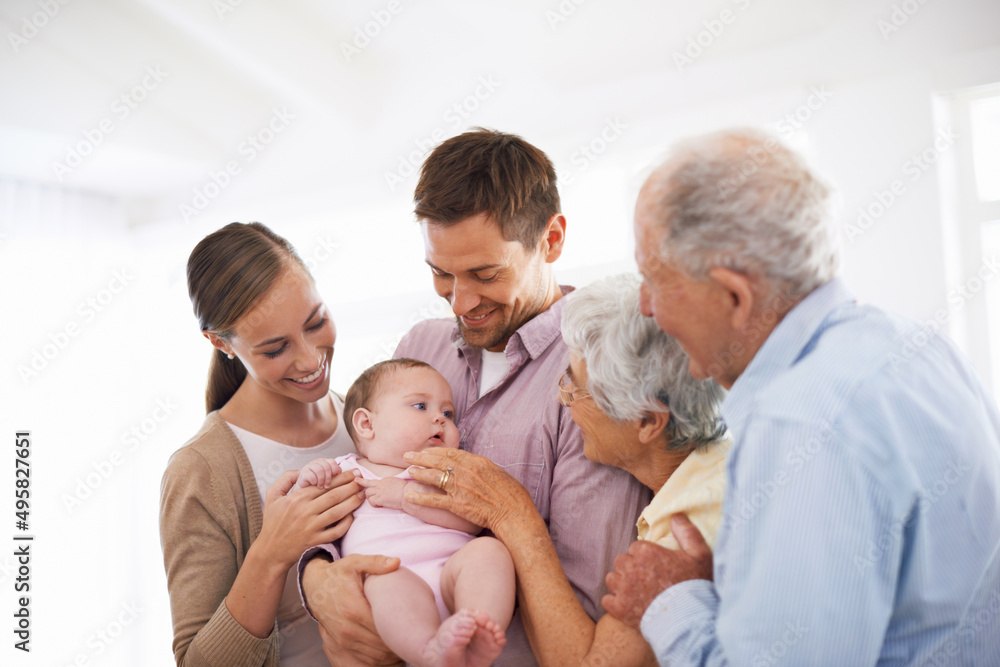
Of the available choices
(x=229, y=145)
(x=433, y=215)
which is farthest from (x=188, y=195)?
(x=433, y=215)

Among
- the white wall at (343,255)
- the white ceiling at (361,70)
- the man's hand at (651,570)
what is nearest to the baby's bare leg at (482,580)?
the man's hand at (651,570)

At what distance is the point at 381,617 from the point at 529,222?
3.45ft

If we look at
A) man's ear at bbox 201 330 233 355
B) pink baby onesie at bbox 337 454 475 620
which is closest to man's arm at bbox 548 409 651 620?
pink baby onesie at bbox 337 454 475 620

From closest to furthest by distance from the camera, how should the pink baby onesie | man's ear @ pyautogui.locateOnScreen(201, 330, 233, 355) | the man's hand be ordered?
the man's hand
the pink baby onesie
man's ear @ pyautogui.locateOnScreen(201, 330, 233, 355)

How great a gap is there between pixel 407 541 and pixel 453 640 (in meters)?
0.40

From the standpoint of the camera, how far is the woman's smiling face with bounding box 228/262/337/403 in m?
2.04

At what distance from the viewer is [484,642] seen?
1.37 meters

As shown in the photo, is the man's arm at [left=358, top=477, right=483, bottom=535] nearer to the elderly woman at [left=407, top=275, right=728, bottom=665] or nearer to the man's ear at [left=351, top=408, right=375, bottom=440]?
the elderly woman at [left=407, top=275, right=728, bottom=665]

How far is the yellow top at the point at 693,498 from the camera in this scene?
1.35 metres

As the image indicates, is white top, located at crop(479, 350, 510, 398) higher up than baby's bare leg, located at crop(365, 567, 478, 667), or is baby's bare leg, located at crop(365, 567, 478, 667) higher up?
white top, located at crop(479, 350, 510, 398)

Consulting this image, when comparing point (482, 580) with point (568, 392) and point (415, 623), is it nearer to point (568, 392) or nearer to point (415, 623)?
point (415, 623)

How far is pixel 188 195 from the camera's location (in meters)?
5.55

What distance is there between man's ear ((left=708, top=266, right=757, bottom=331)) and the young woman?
1.07 m

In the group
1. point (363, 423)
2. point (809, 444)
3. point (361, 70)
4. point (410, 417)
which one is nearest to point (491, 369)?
point (410, 417)
